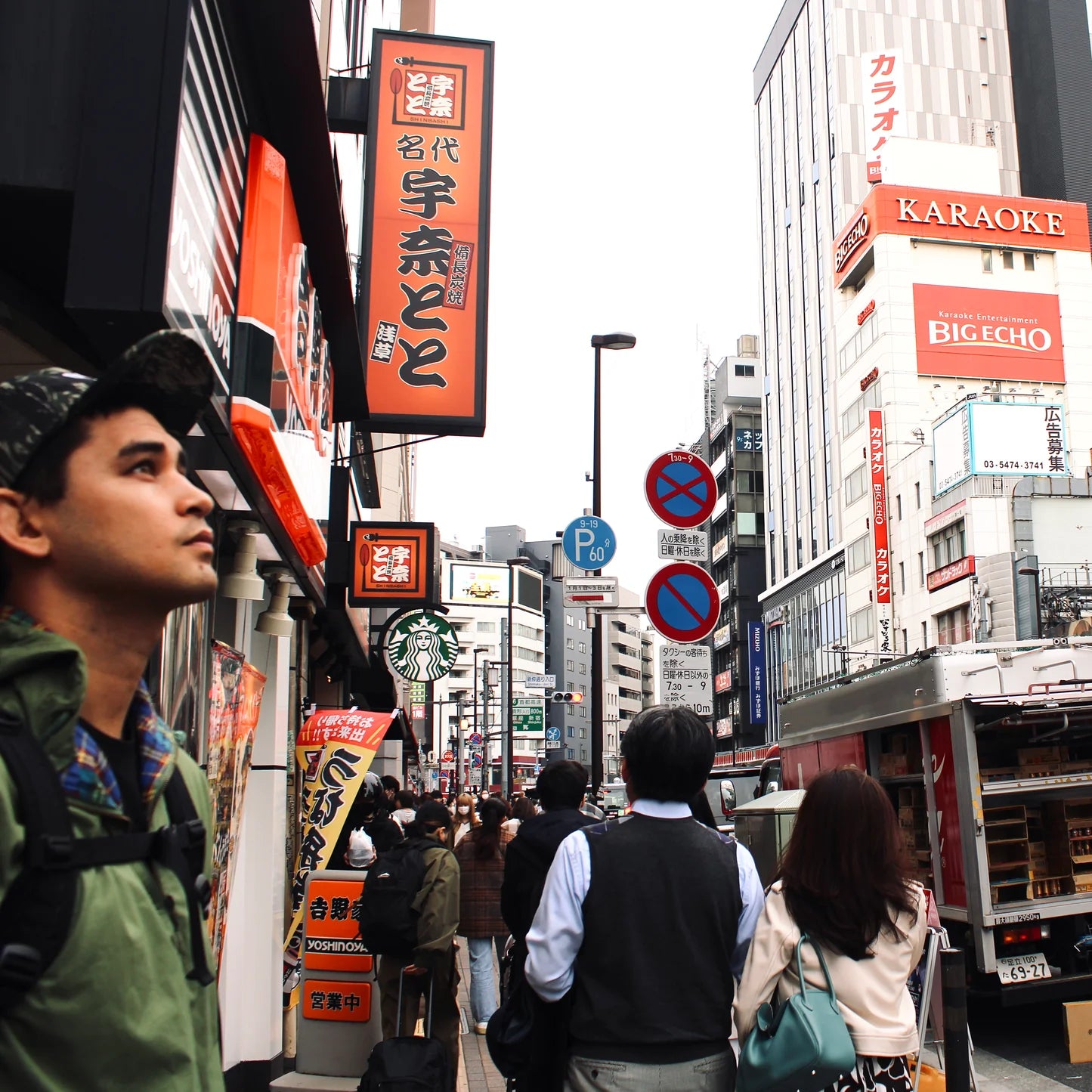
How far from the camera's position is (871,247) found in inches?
2525

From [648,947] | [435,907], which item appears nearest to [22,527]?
[648,947]

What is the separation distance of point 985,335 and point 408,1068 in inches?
2534

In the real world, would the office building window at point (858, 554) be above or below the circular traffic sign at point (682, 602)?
above

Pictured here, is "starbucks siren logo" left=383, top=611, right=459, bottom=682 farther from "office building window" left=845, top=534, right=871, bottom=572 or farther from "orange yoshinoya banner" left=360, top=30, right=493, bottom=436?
"office building window" left=845, top=534, right=871, bottom=572

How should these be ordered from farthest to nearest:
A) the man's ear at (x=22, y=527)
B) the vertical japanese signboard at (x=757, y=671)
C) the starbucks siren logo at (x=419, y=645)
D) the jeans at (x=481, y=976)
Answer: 1. the vertical japanese signboard at (x=757, y=671)
2. the starbucks siren logo at (x=419, y=645)
3. the jeans at (x=481, y=976)
4. the man's ear at (x=22, y=527)

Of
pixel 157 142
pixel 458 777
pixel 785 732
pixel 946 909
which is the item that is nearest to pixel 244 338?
pixel 157 142

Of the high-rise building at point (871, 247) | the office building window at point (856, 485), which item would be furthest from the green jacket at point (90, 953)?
the office building window at point (856, 485)

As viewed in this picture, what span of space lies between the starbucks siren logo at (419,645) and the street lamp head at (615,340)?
6.23 metres

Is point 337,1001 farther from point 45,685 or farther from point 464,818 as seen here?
point 45,685

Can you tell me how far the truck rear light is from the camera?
351 inches

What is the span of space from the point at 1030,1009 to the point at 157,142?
10024 mm

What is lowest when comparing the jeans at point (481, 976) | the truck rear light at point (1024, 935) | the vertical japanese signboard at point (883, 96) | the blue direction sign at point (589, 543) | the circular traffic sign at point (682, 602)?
the jeans at point (481, 976)

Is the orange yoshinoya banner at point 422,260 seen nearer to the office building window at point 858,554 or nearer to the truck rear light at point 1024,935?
the truck rear light at point 1024,935

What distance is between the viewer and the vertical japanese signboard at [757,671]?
265ft
